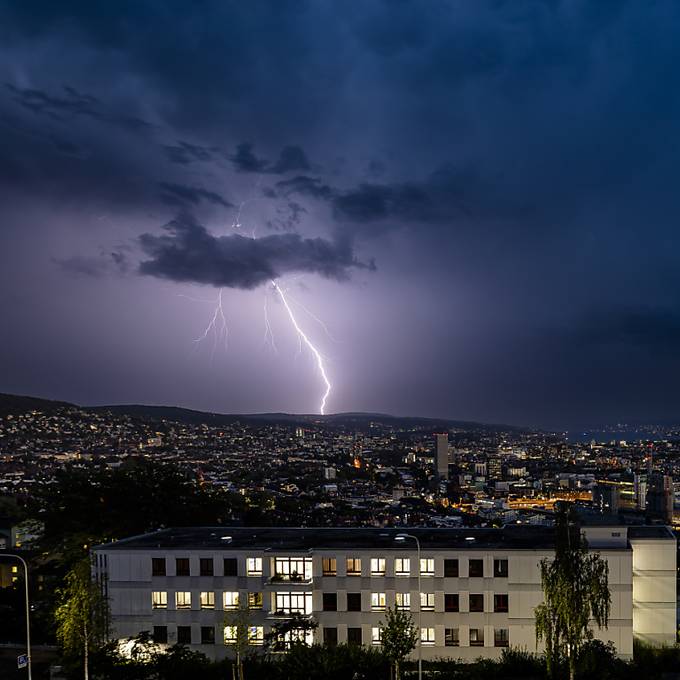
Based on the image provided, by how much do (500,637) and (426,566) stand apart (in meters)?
4.64

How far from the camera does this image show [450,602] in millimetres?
35000

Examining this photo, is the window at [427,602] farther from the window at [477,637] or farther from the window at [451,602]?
the window at [477,637]

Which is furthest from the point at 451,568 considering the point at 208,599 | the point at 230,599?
the point at 208,599

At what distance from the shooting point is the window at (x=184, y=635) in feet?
116

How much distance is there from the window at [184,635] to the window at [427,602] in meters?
11.1

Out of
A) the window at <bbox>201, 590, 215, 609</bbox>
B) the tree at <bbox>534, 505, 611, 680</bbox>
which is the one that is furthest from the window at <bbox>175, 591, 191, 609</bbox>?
the tree at <bbox>534, 505, 611, 680</bbox>

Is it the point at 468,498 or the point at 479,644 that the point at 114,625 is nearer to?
the point at 479,644

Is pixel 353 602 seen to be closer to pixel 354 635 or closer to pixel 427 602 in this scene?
pixel 354 635

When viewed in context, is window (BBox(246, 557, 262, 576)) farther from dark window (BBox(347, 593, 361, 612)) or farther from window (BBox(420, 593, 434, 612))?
window (BBox(420, 593, 434, 612))

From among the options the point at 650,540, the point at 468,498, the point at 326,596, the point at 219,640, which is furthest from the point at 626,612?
the point at 468,498

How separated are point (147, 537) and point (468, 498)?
96.1 m

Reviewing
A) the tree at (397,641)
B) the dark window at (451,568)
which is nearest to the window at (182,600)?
the tree at (397,641)

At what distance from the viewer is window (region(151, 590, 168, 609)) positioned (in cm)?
3591

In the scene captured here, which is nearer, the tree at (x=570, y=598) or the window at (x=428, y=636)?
the tree at (x=570, y=598)
